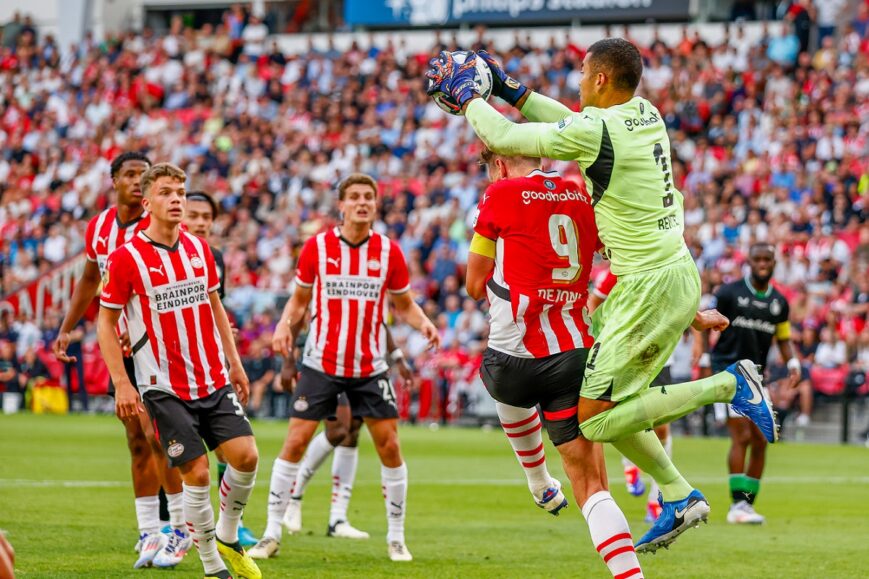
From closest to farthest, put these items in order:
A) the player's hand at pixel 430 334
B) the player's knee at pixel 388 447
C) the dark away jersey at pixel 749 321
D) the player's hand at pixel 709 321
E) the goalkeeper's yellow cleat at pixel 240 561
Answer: the player's hand at pixel 709 321, the goalkeeper's yellow cleat at pixel 240 561, the player's hand at pixel 430 334, the player's knee at pixel 388 447, the dark away jersey at pixel 749 321

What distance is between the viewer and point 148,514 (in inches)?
361

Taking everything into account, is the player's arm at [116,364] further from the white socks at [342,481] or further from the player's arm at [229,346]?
the white socks at [342,481]

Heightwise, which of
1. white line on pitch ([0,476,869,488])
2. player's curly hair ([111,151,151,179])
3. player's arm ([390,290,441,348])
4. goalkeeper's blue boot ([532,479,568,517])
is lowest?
white line on pitch ([0,476,869,488])

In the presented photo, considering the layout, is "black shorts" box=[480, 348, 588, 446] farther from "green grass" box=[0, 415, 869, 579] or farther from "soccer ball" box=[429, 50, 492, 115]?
"green grass" box=[0, 415, 869, 579]

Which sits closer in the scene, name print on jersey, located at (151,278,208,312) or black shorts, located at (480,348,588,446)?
black shorts, located at (480,348,588,446)

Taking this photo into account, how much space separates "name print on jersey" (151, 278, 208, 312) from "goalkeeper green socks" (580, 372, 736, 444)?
2.56 meters

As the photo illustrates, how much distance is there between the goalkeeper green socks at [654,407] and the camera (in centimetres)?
665

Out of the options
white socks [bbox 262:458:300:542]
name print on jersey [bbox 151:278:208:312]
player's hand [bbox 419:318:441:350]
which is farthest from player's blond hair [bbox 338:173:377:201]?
name print on jersey [bbox 151:278:208:312]

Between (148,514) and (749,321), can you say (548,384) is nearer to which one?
(148,514)

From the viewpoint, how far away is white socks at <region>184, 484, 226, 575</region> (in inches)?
302

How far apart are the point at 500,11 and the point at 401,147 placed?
6.04m

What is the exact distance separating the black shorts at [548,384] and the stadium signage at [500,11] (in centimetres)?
2775

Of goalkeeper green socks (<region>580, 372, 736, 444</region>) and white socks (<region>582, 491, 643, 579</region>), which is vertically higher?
goalkeeper green socks (<region>580, 372, 736, 444</region>)

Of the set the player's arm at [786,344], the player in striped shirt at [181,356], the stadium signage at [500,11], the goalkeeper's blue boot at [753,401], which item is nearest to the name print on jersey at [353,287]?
the player in striped shirt at [181,356]
